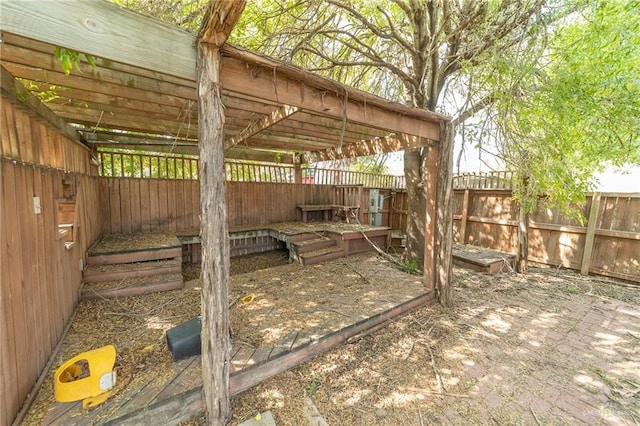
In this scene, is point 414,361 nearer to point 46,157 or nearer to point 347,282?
point 347,282

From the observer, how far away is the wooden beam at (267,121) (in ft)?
9.17

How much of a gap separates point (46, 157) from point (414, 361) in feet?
12.9

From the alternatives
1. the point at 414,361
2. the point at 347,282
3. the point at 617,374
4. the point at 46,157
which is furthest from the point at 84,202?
the point at 617,374

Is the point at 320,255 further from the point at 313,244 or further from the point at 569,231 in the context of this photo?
the point at 569,231

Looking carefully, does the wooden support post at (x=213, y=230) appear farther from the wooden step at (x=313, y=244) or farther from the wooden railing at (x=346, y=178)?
the wooden railing at (x=346, y=178)

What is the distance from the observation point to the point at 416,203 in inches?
179

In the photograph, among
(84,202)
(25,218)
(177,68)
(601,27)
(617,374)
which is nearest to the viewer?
(177,68)

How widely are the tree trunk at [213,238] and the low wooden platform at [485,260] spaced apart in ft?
16.7

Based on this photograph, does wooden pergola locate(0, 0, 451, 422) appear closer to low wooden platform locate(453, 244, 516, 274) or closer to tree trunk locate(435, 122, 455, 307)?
tree trunk locate(435, 122, 455, 307)

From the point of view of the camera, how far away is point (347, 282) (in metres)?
3.98

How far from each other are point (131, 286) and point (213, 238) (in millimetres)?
2553

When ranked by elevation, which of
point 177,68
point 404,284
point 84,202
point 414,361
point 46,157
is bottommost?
point 414,361

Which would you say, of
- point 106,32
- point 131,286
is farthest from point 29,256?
point 131,286

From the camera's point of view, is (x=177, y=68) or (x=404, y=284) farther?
(x=404, y=284)
